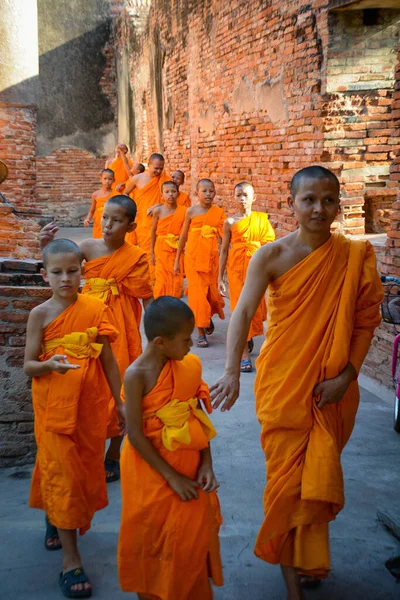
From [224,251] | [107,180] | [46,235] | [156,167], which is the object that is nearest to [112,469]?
[46,235]

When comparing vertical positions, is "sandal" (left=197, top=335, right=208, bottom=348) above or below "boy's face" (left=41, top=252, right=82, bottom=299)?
below

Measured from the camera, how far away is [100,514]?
4387mm

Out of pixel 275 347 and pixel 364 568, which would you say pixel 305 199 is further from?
pixel 364 568

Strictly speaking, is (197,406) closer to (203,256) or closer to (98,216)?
(203,256)

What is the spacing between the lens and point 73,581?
11.5 feet

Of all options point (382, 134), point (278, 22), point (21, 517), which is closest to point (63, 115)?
point (278, 22)

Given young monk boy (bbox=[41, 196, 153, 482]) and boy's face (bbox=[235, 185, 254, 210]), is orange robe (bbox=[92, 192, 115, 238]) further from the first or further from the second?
young monk boy (bbox=[41, 196, 153, 482])

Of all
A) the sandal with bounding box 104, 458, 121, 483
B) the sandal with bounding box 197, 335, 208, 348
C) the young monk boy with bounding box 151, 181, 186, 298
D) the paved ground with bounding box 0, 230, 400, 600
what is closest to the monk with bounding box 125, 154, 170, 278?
the young monk boy with bounding box 151, 181, 186, 298

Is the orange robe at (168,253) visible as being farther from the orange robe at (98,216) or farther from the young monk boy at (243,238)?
the orange robe at (98,216)

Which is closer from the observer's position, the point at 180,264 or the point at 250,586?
the point at 250,586

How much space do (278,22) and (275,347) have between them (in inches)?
270

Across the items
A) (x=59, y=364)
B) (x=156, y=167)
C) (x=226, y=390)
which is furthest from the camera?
(x=156, y=167)

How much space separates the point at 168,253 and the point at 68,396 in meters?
6.25

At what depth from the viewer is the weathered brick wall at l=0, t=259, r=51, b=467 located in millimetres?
→ 4941
